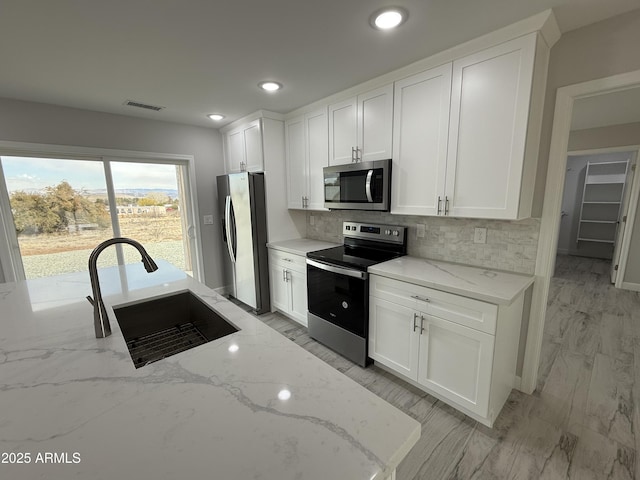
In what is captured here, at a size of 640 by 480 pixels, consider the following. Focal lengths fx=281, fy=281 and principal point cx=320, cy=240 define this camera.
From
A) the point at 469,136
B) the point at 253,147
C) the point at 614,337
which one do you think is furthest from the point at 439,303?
the point at 253,147

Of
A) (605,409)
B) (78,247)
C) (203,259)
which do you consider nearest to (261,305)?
(203,259)

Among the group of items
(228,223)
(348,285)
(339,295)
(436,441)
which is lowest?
(436,441)

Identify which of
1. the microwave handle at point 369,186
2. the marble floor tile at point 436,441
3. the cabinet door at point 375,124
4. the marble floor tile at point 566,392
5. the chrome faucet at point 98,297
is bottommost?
the marble floor tile at point 436,441

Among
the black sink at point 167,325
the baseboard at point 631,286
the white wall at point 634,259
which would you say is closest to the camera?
the black sink at point 167,325

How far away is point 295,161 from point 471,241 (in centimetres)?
202

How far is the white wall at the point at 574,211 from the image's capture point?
6.02m

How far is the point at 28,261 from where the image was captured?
9.53 feet

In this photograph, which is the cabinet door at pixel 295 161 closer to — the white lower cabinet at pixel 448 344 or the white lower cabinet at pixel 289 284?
the white lower cabinet at pixel 289 284

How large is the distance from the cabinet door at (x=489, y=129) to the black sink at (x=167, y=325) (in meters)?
1.73

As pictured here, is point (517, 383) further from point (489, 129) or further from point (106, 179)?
point (106, 179)

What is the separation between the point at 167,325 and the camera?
159cm

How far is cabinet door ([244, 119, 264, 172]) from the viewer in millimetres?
3242

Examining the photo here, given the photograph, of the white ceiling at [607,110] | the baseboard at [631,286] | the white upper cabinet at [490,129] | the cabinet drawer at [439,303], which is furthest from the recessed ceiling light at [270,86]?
the baseboard at [631,286]

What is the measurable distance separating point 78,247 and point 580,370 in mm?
5007
